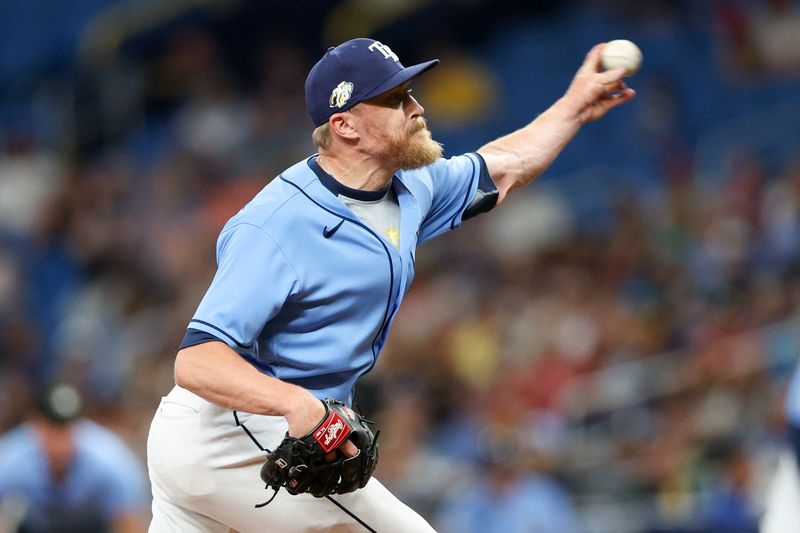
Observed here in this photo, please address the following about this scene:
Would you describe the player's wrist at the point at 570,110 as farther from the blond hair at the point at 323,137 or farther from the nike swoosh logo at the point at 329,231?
the nike swoosh logo at the point at 329,231

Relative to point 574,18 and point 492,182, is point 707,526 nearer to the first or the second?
point 492,182

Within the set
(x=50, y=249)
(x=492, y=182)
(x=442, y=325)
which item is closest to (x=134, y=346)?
(x=50, y=249)

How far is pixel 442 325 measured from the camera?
11070mm

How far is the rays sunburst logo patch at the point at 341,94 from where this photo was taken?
4.29 meters

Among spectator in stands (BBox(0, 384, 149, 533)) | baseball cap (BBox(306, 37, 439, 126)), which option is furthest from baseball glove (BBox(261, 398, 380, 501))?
spectator in stands (BBox(0, 384, 149, 533))

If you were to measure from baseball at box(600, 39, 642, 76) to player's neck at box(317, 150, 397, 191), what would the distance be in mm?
1049

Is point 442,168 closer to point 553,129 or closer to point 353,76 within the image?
point 553,129

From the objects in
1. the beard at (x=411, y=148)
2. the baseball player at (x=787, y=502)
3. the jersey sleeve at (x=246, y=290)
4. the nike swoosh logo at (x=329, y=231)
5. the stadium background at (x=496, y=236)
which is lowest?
the stadium background at (x=496, y=236)

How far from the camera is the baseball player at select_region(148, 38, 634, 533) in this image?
3.93 m

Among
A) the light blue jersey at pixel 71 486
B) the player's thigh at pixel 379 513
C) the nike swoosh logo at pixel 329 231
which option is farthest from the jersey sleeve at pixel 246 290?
the light blue jersey at pixel 71 486

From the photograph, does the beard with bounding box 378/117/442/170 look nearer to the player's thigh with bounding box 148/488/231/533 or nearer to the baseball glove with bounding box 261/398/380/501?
the baseball glove with bounding box 261/398/380/501

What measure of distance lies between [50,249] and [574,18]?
5.44m

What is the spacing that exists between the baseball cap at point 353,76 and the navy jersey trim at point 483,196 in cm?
63

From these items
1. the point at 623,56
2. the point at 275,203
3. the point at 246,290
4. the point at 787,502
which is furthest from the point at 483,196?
the point at 787,502
